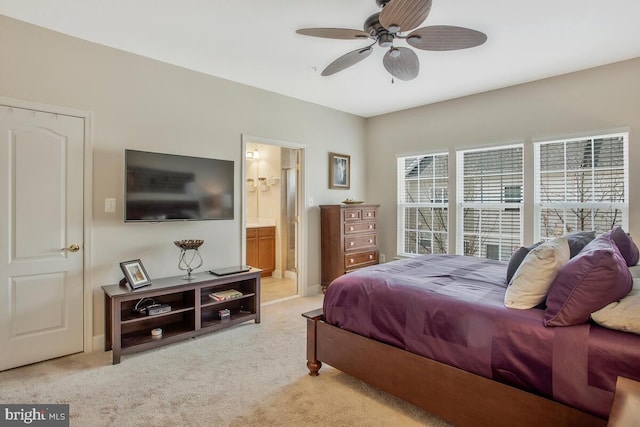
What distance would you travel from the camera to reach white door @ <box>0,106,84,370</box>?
101 inches

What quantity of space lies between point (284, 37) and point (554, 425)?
10.0 ft

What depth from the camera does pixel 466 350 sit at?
1742mm

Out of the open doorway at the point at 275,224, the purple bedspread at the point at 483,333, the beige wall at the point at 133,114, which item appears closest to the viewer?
the purple bedspread at the point at 483,333

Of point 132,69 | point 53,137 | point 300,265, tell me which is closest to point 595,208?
point 300,265

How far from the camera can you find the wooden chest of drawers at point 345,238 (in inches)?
178

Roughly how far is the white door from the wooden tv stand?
12.5 inches

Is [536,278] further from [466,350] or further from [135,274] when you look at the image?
[135,274]

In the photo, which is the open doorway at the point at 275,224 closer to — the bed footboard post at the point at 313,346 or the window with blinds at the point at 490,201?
the window with blinds at the point at 490,201

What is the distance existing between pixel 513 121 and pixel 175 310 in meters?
4.21

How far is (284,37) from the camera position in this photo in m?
2.82

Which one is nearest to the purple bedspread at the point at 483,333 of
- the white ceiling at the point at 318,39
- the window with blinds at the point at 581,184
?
the window with blinds at the point at 581,184

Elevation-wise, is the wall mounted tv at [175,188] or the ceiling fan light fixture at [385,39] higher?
the ceiling fan light fixture at [385,39]

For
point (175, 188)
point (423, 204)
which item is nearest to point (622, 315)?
point (175, 188)

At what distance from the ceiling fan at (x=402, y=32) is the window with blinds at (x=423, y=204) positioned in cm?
247
